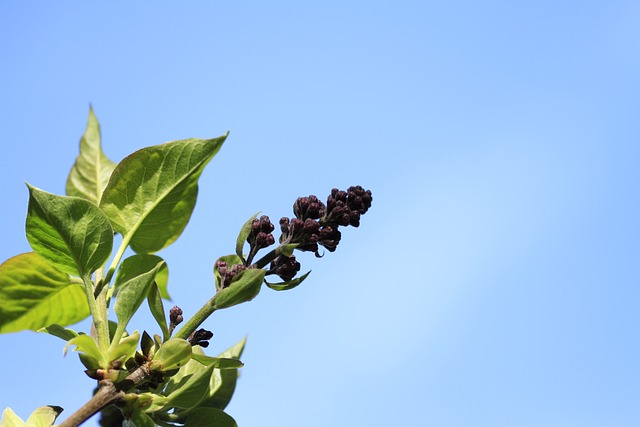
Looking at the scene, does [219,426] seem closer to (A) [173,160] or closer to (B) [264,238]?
(B) [264,238]

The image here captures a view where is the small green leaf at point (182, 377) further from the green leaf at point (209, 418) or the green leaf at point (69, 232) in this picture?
the green leaf at point (69, 232)

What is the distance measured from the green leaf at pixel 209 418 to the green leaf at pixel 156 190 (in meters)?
0.67

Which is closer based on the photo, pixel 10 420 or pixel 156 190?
pixel 10 420

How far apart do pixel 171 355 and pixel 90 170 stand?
1.35 metres

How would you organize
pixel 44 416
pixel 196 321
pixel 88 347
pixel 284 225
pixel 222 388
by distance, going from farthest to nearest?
pixel 222 388, pixel 284 225, pixel 44 416, pixel 196 321, pixel 88 347

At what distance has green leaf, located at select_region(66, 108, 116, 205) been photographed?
307cm

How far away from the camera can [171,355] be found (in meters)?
2.13

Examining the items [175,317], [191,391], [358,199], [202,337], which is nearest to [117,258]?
[175,317]

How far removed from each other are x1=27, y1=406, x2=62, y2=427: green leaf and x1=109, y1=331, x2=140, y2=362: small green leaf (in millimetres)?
401

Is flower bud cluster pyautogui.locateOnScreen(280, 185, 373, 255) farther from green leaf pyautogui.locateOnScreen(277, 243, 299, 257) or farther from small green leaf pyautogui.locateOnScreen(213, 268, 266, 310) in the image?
small green leaf pyautogui.locateOnScreen(213, 268, 266, 310)

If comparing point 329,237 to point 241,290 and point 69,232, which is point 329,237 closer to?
point 241,290

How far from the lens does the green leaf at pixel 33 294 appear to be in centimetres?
241

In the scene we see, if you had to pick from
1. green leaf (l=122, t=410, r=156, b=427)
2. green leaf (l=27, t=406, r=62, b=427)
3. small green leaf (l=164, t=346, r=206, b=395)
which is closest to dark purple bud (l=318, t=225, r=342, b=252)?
small green leaf (l=164, t=346, r=206, b=395)

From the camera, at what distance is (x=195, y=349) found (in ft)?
7.55
